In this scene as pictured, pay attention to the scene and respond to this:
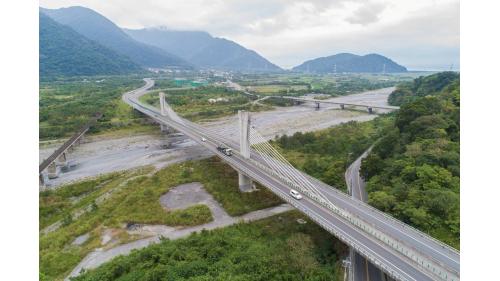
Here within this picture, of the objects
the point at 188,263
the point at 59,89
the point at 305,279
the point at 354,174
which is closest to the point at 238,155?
A: the point at 354,174

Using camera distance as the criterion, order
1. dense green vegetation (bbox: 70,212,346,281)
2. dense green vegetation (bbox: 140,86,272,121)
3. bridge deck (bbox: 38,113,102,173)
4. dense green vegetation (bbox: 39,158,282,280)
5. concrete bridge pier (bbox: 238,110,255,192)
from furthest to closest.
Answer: dense green vegetation (bbox: 140,86,272,121) → bridge deck (bbox: 38,113,102,173) → concrete bridge pier (bbox: 238,110,255,192) → dense green vegetation (bbox: 39,158,282,280) → dense green vegetation (bbox: 70,212,346,281)

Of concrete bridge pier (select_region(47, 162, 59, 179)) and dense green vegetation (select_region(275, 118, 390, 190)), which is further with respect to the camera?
concrete bridge pier (select_region(47, 162, 59, 179))

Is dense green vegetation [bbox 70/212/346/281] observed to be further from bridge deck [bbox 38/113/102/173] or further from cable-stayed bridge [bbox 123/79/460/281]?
bridge deck [bbox 38/113/102/173]

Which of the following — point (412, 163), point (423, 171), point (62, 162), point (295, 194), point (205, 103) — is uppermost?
point (205, 103)

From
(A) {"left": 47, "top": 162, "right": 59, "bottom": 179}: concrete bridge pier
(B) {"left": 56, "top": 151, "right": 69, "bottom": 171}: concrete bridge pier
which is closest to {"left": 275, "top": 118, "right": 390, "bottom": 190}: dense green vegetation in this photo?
(A) {"left": 47, "top": 162, "right": 59, "bottom": 179}: concrete bridge pier

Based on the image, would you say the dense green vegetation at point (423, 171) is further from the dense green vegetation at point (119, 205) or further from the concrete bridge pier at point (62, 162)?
the concrete bridge pier at point (62, 162)

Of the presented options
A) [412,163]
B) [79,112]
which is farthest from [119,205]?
[79,112]

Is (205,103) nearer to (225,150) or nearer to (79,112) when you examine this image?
(79,112)
